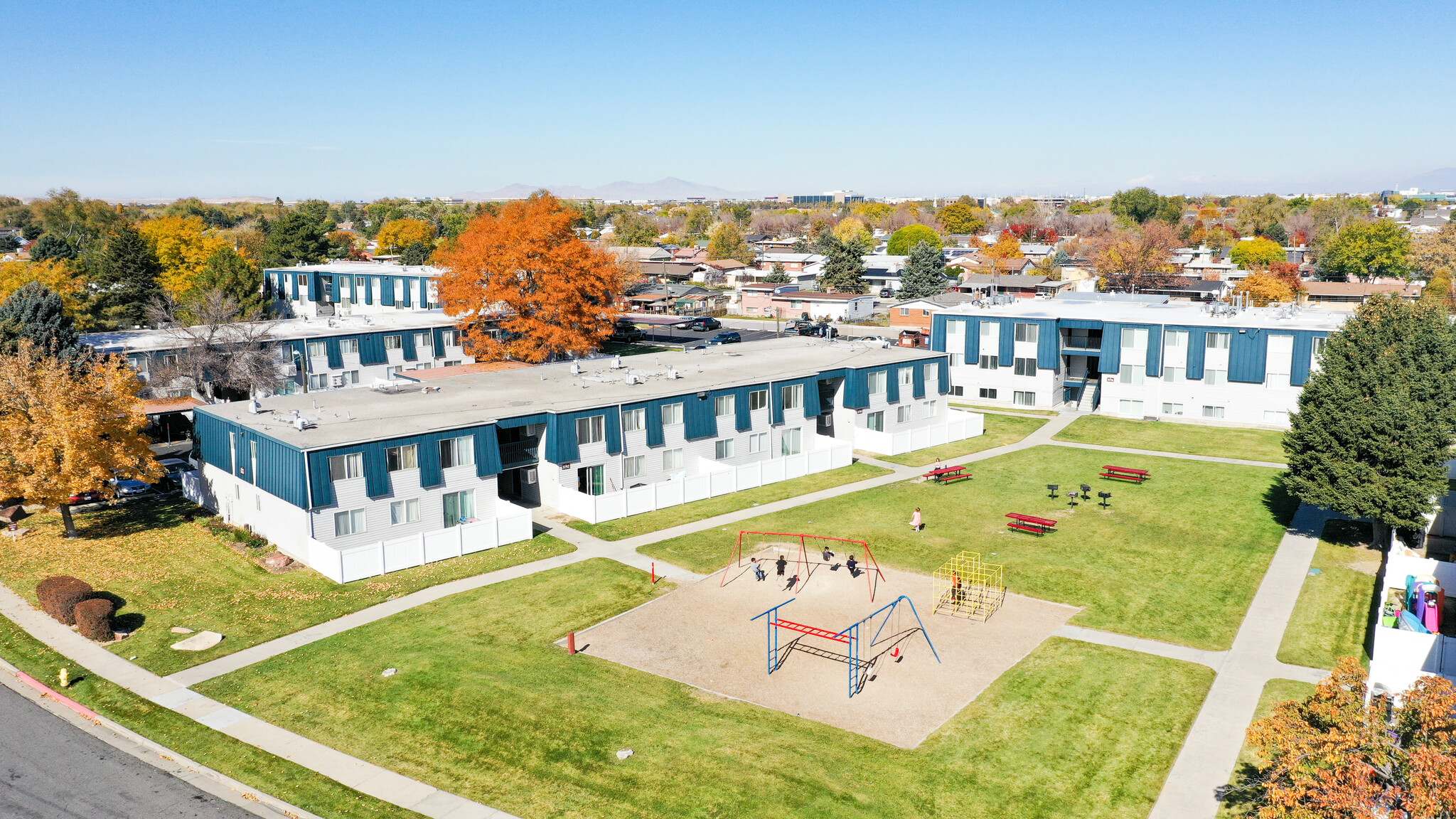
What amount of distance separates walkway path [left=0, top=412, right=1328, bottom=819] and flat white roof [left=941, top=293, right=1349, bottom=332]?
2260cm

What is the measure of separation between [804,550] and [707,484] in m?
10.00

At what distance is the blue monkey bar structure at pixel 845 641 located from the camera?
29.2 m

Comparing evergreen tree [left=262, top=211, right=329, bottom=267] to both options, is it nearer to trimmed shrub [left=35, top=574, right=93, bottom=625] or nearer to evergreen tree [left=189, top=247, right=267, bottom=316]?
evergreen tree [left=189, top=247, right=267, bottom=316]

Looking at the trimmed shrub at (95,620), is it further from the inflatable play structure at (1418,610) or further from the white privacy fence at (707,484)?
the inflatable play structure at (1418,610)

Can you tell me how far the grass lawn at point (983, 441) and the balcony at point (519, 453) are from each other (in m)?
21.2

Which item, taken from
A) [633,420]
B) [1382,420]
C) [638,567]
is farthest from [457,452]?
[1382,420]

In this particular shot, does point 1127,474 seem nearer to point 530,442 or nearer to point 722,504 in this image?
point 722,504

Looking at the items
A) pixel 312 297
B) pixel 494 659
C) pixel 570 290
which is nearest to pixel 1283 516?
pixel 494 659

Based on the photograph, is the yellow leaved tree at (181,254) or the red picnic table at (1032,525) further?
the yellow leaved tree at (181,254)

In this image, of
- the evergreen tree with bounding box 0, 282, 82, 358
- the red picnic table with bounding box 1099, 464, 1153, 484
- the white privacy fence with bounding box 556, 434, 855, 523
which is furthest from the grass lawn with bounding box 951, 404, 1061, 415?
the evergreen tree with bounding box 0, 282, 82, 358

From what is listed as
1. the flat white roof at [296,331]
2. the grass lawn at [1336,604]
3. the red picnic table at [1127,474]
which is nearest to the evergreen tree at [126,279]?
the flat white roof at [296,331]

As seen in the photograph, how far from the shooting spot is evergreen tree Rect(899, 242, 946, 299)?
125 meters

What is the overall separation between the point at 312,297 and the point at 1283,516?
329 feet

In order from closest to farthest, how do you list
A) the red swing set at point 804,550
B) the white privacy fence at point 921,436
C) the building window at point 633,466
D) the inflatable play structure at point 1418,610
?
the inflatable play structure at point 1418,610
the red swing set at point 804,550
the building window at point 633,466
the white privacy fence at point 921,436
